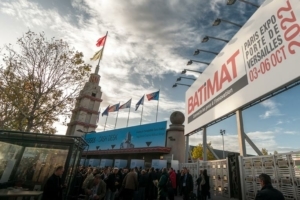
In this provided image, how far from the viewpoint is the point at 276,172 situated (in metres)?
6.39

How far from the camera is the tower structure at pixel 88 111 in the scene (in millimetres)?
55125

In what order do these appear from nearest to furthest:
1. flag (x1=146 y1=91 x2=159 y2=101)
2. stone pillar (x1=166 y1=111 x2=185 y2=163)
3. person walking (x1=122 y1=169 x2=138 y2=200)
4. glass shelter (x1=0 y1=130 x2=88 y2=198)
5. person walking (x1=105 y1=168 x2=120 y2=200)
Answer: glass shelter (x1=0 y1=130 x2=88 y2=198) < person walking (x1=122 y1=169 x2=138 y2=200) < person walking (x1=105 y1=168 x2=120 y2=200) < stone pillar (x1=166 y1=111 x2=185 y2=163) < flag (x1=146 y1=91 x2=159 y2=101)

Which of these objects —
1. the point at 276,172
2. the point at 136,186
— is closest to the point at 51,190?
the point at 136,186

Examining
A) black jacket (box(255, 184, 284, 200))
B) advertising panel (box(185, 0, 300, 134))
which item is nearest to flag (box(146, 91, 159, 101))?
advertising panel (box(185, 0, 300, 134))

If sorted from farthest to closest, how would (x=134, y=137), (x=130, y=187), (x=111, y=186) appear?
(x=134, y=137), (x=111, y=186), (x=130, y=187)

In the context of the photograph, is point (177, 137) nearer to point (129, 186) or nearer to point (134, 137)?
point (134, 137)

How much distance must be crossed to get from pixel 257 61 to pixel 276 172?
4950 mm

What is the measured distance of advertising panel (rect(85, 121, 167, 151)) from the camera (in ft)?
77.6

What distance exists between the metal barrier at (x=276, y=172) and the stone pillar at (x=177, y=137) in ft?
45.8

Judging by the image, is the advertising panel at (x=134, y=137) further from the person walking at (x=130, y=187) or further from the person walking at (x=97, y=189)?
the person walking at (x=97, y=189)

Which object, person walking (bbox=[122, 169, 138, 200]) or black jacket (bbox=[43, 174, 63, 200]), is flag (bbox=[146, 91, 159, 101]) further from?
black jacket (bbox=[43, 174, 63, 200])

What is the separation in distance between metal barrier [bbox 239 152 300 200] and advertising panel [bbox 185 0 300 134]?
9.05 ft

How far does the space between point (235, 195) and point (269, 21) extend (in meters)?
8.23

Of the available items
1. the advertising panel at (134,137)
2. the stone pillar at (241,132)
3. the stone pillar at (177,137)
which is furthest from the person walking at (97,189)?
the advertising panel at (134,137)
